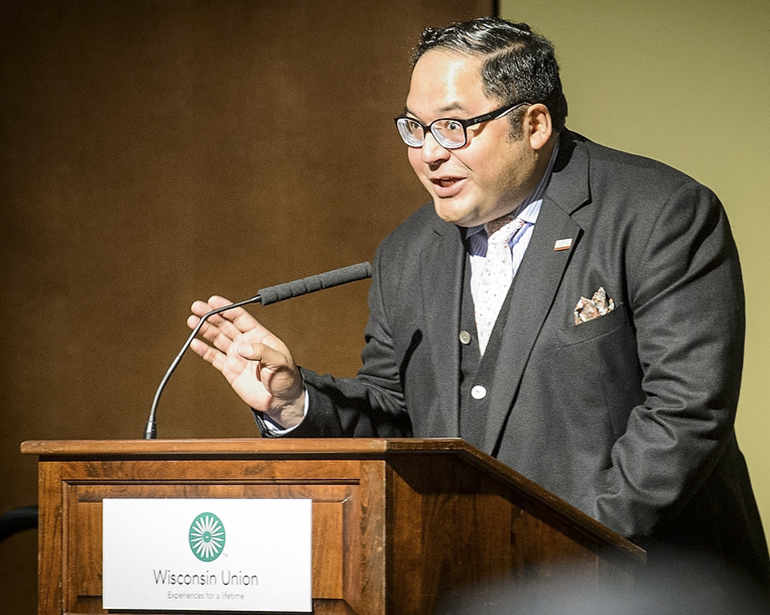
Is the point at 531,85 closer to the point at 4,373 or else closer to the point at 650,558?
the point at 650,558

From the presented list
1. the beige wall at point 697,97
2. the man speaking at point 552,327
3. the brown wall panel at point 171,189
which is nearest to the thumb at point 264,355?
the man speaking at point 552,327

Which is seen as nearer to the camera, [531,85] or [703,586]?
[703,586]

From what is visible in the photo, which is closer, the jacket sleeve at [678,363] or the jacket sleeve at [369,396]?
the jacket sleeve at [678,363]

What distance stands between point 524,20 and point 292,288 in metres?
1.36

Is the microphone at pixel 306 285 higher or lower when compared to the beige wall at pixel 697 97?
lower

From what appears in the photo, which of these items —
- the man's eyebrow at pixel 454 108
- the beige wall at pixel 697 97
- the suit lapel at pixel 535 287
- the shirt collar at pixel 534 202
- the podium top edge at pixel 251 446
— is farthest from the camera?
the beige wall at pixel 697 97

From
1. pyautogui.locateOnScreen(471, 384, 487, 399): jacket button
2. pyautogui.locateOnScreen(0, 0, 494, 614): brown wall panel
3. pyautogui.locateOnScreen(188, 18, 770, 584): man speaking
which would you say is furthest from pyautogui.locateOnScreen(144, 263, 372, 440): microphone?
pyautogui.locateOnScreen(0, 0, 494, 614): brown wall panel

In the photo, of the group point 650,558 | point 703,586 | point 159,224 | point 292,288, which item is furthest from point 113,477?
point 159,224

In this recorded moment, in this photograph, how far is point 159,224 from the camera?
2.72m

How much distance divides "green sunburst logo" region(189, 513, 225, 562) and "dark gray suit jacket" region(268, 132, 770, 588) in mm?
534

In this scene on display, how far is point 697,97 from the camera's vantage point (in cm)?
241

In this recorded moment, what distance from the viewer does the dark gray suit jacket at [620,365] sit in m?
1.46

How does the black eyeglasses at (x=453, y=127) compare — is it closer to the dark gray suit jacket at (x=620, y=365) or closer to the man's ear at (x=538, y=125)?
the man's ear at (x=538, y=125)

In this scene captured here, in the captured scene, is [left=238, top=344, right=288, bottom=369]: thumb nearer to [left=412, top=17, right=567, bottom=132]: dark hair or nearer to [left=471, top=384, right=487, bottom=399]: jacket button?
[left=471, top=384, right=487, bottom=399]: jacket button
